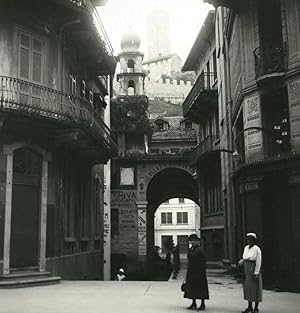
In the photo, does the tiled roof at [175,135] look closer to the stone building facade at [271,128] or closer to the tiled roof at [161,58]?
the stone building facade at [271,128]

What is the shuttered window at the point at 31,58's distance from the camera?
17.3 metres

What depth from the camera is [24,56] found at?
17391 millimetres

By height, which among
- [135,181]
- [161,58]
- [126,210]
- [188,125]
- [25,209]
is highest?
[161,58]

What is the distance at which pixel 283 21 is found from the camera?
643 inches

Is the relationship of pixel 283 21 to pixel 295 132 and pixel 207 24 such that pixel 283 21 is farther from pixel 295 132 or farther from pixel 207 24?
pixel 207 24

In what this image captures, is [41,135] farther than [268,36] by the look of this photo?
No

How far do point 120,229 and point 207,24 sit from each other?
16117mm

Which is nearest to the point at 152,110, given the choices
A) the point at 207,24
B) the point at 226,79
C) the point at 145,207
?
the point at 145,207

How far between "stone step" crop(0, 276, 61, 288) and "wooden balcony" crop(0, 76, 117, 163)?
4.42 m

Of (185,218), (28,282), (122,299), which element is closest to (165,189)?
(185,218)

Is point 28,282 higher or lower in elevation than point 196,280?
lower

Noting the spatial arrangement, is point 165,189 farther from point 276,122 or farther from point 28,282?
point 28,282

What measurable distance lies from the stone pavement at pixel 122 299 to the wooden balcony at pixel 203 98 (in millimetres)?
13434

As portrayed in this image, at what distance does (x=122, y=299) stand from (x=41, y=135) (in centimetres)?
691
